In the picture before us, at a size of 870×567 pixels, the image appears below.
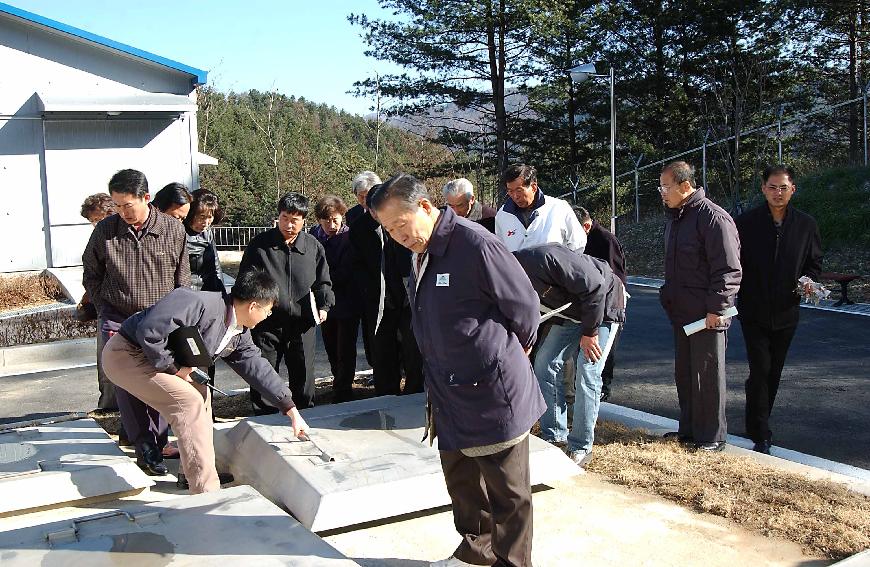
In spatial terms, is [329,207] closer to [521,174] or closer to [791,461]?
[521,174]

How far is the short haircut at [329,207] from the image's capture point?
6941 millimetres

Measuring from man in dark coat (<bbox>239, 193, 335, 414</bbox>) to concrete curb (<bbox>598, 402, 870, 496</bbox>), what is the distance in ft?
7.61

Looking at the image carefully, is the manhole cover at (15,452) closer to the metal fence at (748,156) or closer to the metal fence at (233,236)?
the metal fence at (748,156)

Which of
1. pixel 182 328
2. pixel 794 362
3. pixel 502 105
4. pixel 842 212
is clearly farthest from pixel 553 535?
pixel 502 105

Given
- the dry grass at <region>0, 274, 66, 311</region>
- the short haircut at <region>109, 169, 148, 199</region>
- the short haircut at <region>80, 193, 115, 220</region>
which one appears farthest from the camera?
the dry grass at <region>0, 274, 66, 311</region>

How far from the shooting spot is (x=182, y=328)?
4.30 metres

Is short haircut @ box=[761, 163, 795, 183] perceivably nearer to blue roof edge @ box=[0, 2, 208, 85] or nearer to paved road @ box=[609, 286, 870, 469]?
paved road @ box=[609, 286, 870, 469]

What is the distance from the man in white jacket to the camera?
553cm

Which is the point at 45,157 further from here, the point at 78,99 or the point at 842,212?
the point at 842,212

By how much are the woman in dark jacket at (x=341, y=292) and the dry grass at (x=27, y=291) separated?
696 cm

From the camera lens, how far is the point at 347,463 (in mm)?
4582

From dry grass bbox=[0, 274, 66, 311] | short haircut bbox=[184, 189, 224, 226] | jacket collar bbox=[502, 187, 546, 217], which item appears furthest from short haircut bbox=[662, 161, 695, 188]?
dry grass bbox=[0, 274, 66, 311]

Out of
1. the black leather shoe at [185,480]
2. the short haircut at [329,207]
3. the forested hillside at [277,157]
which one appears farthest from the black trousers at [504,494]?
the forested hillside at [277,157]

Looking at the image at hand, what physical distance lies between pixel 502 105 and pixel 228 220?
35.9ft
